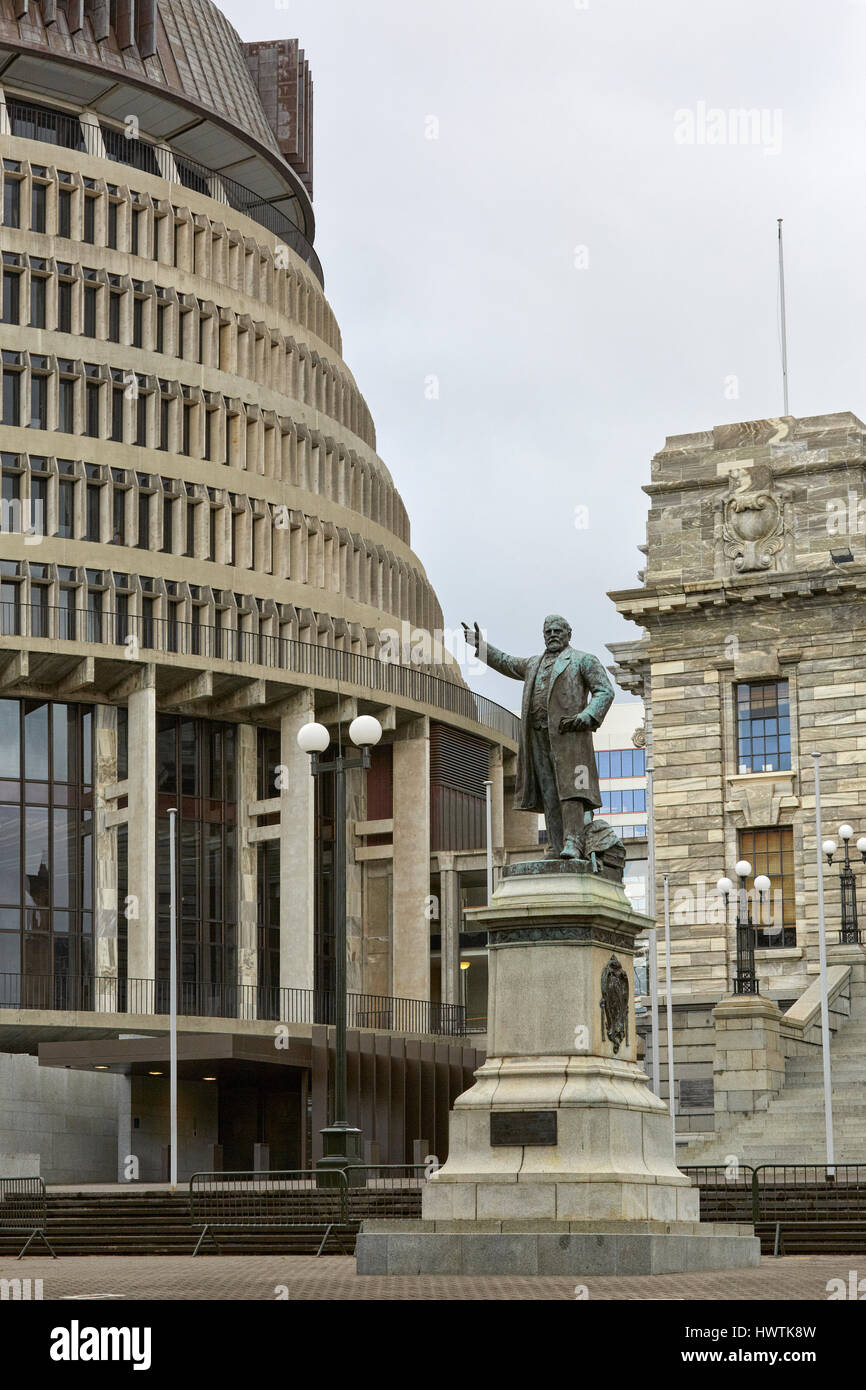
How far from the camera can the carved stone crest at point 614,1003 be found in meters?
20.5

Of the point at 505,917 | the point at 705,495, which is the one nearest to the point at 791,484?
the point at 705,495

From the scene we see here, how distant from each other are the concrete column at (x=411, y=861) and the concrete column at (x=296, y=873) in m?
3.40

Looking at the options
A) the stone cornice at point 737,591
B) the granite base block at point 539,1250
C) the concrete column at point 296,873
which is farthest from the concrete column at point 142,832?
the granite base block at point 539,1250

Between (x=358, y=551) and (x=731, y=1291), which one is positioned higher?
(x=358, y=551)

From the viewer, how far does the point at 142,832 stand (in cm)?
5841

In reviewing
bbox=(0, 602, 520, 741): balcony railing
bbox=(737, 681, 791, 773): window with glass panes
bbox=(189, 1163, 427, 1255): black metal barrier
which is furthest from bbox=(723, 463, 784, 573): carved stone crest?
bbox=(189, 1163, 427, 1255): black metal barrier

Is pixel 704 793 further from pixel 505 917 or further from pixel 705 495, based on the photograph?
pixel 505 917

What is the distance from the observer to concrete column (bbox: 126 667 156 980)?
57688 mm

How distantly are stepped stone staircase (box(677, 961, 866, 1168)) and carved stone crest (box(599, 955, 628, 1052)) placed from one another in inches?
684

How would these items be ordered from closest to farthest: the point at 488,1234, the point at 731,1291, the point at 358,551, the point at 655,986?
the point at 731,1291
the point at 488,1234
the point at 655,986
the point at 358,551

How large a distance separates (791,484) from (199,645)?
18065 millimetres

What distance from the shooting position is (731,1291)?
16812 millimetres

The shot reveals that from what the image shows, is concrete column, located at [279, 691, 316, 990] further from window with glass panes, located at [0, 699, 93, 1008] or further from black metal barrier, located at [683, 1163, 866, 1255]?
black metal barrier, located at [683, 1163, 866, 1255]

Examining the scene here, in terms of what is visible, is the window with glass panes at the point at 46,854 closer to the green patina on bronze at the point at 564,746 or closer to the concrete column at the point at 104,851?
the concrete column at the point at 104,851
